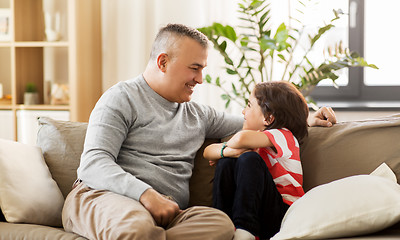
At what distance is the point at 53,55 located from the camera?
3.88m

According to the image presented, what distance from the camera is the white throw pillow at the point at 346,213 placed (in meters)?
1.57

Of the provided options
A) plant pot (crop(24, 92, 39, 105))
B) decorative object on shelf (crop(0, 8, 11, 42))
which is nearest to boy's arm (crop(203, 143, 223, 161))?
plant pot (crop(24, 92, 39, 105))

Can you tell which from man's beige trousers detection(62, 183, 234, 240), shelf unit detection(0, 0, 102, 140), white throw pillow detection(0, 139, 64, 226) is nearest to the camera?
man's beige trousers detection(62, 183, 234, 240)

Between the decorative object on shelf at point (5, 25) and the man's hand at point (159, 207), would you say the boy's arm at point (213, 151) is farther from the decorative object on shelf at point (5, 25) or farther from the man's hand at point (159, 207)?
the decorative object on shelf at point (5, 25)

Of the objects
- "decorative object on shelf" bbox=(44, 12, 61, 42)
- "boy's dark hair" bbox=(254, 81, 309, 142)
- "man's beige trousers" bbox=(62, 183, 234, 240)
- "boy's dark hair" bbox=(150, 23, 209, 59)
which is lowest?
"man's beige trousers" bbox=(62, 183, 234, 240)

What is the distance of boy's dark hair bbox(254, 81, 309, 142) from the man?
0.52ft

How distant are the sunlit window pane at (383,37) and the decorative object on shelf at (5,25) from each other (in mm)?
2447

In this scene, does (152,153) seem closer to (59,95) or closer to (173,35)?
(173,35)

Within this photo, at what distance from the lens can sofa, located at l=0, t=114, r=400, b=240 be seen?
1.59 meters

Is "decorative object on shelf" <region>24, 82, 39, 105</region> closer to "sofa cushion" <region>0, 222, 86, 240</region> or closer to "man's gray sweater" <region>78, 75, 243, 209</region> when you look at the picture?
"man's gray sweater" <region>78, 75, 243, 209</region>

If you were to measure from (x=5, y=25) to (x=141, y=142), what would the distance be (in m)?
2.16

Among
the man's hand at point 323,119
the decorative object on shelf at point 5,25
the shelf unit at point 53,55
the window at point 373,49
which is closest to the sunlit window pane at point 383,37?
the window at point 373,49

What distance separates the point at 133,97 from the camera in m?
2.01

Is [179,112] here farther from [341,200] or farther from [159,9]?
[159,9]
